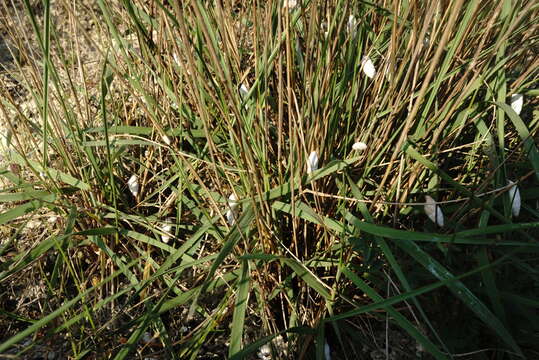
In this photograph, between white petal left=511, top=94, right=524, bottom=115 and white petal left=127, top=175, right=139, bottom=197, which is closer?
white petal left=511, top=94, right=524, bottom=115

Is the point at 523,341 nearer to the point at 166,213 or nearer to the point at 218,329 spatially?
the point at 218,329

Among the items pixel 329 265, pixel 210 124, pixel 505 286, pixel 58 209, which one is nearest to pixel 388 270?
pixel 329 265

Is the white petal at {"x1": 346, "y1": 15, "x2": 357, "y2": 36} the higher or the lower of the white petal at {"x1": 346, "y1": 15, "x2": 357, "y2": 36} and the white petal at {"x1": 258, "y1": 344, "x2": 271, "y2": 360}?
the higher

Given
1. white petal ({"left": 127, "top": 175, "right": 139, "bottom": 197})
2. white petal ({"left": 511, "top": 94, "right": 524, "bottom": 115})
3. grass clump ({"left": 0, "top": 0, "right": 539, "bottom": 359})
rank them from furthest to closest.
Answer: white petal ({"left": 127, "top": 175, "right": 139, "bottom": 197})
white petal ({"left": 511, "top": 94, "right": 524, "bottom": 115})
grass clump ({"left": 0, "top": 0, "right": 539, "bottom": 359})

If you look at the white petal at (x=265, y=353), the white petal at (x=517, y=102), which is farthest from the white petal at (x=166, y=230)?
the white petal at (x=517, y=102)

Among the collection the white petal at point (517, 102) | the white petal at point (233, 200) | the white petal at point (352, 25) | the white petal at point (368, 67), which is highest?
the white petal at point (352, 25)

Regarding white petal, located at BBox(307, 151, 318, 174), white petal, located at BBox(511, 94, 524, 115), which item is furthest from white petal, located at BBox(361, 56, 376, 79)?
white petal, located at BBox(511, 94, 524, 115)

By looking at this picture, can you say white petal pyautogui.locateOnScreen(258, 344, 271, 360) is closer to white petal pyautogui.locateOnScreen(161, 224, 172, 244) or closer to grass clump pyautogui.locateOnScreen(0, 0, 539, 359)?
grass clump pyautogui.locateOnScreen(0, 0, 539, 359)

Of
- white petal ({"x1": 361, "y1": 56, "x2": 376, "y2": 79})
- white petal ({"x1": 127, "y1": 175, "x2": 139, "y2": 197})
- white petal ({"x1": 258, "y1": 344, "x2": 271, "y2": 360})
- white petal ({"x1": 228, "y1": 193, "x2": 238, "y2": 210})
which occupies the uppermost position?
white petal ({"x1": 361, "y1": 56, "x2": 376, "y2": 79})

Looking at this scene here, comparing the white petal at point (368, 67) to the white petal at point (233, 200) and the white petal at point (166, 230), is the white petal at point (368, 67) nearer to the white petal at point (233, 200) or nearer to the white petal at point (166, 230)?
the white petal at point (233, 200)
